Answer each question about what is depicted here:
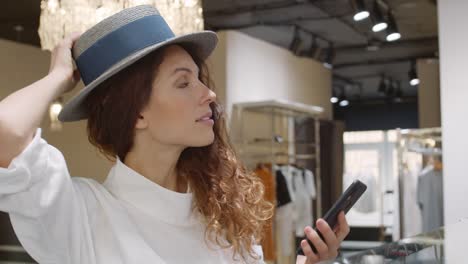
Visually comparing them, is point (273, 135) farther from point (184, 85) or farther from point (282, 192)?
point (184, 85)

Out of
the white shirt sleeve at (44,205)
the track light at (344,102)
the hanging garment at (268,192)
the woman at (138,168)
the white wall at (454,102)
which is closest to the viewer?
the white shirt sleeve at (44,205)

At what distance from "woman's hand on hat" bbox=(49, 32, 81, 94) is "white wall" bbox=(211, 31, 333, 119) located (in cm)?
392

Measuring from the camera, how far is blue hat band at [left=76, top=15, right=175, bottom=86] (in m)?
1.18

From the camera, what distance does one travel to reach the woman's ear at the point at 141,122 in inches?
47.1

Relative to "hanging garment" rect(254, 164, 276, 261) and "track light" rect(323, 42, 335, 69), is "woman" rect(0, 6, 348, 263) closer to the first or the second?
"hanging garment" rect(254, 164, 276, 261)

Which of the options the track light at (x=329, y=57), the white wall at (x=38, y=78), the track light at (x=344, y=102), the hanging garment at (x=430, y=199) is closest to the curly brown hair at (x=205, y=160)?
the white wall at (x=38, y=78)

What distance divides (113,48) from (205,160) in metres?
0.33

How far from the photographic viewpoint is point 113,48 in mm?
1189

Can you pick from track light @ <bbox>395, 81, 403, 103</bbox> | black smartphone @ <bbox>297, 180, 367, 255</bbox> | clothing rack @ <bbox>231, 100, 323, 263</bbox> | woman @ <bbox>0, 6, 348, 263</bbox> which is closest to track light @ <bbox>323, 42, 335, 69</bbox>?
clothing rack @ <bbox>231, 100, 323, 263</bbox>

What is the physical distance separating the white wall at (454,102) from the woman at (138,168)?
2950 mm

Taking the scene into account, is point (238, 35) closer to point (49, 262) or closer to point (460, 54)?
point (460, 54)

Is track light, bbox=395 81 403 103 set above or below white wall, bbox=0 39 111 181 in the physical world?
above

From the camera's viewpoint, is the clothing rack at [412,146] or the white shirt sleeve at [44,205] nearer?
the white shirt sleeve at [44,205]

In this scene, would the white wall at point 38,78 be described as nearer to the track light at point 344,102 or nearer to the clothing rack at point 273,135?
the clothing rack at point 273,135
